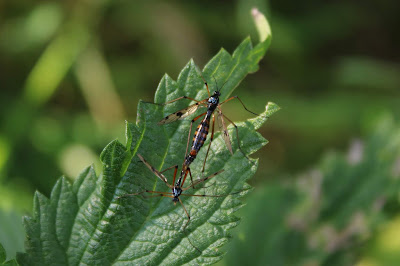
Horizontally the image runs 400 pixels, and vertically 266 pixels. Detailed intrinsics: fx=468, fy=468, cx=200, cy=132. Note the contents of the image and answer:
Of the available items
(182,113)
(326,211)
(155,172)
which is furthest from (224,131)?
(326,211)

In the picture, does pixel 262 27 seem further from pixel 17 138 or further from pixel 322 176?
pixel 17 138

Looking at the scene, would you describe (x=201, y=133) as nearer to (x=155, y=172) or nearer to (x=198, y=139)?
(x=198, y=139)

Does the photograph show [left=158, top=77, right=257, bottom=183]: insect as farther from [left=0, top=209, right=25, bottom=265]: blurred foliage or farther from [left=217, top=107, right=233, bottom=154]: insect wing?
[left=0, top=209, right=25, bottom=265]: blurred foliage

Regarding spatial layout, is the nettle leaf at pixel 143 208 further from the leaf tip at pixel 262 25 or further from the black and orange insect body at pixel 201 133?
the leaf tip at pixel 262 25

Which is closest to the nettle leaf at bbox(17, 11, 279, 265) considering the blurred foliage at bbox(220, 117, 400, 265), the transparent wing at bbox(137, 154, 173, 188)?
the transparent wing at bbox(137, 154, 173, 188)

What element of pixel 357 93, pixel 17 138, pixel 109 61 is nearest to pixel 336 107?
pixel 357 93

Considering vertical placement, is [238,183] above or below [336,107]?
below

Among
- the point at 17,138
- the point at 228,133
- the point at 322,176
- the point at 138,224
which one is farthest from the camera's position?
the point at 17,138
